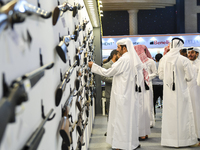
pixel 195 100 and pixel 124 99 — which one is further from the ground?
pixel 124 99

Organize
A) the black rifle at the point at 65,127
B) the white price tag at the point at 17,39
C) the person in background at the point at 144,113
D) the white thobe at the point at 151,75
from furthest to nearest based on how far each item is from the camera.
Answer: the white thobe at the point at 151,75 < the person in background at the point at 144,113 < the black rifle at the point at 65,127 < the white price tag at the point at 17,39

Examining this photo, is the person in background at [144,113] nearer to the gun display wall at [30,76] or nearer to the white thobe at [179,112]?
the white thobe at [179,112]

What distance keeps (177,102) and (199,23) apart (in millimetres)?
11646

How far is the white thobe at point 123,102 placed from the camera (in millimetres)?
4191

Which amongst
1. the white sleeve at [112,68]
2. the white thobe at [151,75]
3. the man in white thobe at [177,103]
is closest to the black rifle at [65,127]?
the white sleeve at [112,68]

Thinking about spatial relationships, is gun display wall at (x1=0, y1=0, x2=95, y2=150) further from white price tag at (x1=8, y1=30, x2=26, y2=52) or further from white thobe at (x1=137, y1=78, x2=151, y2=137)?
white thobe at (x1=137, y1=78, x2=151, y2=137)

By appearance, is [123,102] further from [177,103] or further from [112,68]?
[177,103]

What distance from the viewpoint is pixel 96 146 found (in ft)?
15.3

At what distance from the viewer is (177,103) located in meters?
4.49

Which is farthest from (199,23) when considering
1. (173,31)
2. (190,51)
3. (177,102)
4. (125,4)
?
(177,102)

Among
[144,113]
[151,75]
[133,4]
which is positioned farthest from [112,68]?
[133,4]

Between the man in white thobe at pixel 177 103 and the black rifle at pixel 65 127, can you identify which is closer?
the black rifle at pixel 65 127

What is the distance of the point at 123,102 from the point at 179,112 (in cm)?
104

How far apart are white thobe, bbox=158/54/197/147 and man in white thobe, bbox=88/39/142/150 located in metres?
0.64
